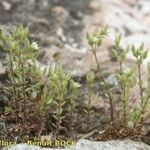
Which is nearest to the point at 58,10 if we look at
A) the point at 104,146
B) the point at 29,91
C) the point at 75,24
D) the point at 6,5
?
the point at 75,24

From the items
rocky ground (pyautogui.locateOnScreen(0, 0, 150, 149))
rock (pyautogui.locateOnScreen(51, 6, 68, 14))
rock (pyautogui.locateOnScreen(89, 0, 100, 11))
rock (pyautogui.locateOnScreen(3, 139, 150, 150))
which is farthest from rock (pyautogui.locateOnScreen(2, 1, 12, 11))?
rock (pyautogui.locateOnScreen(3, 139, 150, 150))

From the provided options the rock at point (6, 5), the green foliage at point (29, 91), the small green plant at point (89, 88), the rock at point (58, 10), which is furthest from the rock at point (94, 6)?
the green foliage at point (29, 91)

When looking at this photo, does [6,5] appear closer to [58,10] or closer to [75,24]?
[58,10]

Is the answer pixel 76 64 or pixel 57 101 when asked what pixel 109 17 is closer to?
pixel 76 64

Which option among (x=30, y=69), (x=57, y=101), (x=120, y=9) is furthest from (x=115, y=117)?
(x=120, y=9)

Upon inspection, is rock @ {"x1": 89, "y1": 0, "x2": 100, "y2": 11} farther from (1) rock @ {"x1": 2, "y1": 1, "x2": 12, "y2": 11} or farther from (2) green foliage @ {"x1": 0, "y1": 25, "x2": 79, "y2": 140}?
(2) green foliage @ {"x1": 0, "y1": 25, "x2": 79, "y2": 140}

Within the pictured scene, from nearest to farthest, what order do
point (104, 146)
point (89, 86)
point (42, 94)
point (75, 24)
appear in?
point (104, 146), point (89, 86), point (42, 94), point (75, 24)

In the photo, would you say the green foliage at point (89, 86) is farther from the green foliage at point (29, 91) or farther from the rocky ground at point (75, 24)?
the rocky ground at point (75, 24)

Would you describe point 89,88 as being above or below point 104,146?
above
